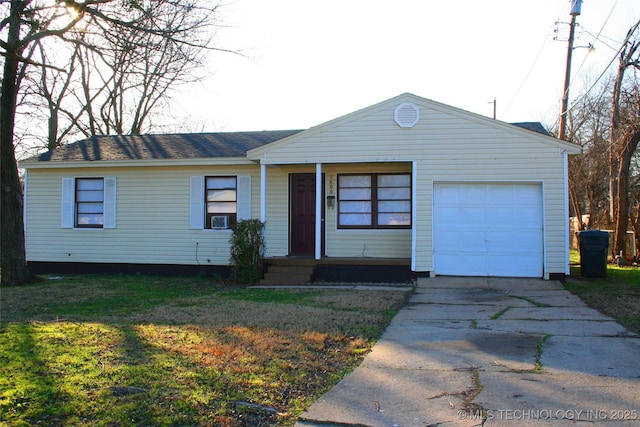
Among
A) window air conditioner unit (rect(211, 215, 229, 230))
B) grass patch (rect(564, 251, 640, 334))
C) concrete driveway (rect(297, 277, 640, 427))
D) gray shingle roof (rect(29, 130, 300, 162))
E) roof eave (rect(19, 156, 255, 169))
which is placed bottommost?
concrete driveway (rect(297, 277, 640, 427))

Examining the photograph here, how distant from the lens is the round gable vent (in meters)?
13.1

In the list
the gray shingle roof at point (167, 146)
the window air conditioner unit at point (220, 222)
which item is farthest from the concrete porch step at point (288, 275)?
the gray shingle roof at point (167, 146)

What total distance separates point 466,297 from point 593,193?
16830 millimetres

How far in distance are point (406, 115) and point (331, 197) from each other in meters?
2.73

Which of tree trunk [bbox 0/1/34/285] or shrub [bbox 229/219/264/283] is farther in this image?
shrub [bbox 229/219/264/283]

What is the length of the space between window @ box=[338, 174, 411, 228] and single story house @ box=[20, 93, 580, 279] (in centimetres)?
3

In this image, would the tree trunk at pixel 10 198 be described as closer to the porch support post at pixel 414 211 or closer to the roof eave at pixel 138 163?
the roof eave at pixel 138 163

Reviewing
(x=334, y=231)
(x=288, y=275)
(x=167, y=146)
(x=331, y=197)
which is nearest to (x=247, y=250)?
(x=288, y=275)

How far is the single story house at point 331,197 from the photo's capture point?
12.8 metres

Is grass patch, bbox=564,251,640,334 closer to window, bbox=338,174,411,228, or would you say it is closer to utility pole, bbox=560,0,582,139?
window, bbox=338,174,411,228

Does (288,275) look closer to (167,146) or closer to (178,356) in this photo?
(167,146)

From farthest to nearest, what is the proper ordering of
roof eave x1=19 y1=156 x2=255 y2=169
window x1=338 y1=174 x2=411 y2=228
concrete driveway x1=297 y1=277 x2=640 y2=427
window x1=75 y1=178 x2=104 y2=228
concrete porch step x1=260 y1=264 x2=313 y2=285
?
window x1=75 y1=178 x2=104 y2=228
roof eave x1=19 y1=156 x2=255 y2=169
window x1=338 y1=174 x2=411 y2=228
concrete porch step x1=260 y1=264 x2=313 y2=285
concrete driveway x1=297 y1=277 x2=640 y2=427

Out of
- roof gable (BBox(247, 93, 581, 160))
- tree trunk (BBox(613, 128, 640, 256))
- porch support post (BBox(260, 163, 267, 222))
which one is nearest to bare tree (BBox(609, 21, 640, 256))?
tree trunk (BBox(613, 128, 640, 256))

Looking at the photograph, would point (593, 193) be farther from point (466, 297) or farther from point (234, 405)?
point (234, 405)
